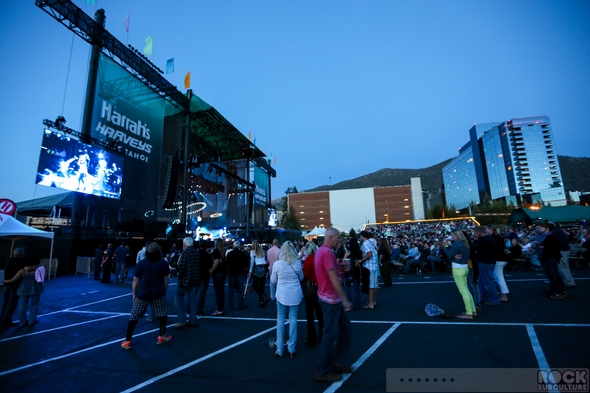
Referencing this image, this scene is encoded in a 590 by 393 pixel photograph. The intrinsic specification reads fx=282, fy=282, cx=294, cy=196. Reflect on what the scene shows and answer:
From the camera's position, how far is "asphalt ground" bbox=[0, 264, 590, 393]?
3.21 metres

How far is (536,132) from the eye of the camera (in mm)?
96812

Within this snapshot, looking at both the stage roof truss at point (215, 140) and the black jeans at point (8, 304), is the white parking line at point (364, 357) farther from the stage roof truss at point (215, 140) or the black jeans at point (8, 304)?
the stage roof truss at point (215, 140)

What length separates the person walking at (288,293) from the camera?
383 cm

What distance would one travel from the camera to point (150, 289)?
4.51 m

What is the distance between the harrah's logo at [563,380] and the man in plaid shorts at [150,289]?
4.85 metres

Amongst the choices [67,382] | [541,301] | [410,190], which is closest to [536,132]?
[410,190]

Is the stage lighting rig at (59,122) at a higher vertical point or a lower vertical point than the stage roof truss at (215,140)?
lower

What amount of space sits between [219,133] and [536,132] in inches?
4525

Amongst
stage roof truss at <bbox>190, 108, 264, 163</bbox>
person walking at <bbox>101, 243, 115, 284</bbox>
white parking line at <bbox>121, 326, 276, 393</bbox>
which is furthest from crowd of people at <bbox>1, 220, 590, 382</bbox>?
stage roof truss at <bbox>190, 108, 264, 163</bbox>

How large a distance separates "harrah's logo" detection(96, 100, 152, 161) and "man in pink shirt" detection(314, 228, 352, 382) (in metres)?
18.0

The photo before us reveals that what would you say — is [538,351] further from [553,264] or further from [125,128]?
[125,128]

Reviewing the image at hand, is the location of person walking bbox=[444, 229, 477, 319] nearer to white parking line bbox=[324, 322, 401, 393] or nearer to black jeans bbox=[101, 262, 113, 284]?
white parking line bbox=[324, 322, 401, 393]

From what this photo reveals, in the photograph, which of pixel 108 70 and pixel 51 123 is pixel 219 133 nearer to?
pixel 108 70

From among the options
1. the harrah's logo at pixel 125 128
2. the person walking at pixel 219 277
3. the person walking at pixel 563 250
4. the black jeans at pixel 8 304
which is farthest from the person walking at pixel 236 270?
the harrah's logo at pixel 125 128
